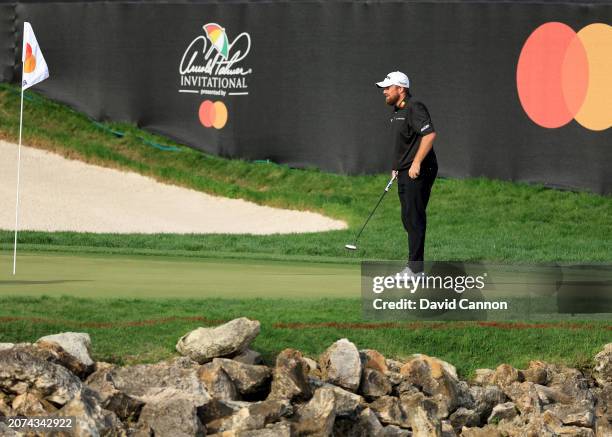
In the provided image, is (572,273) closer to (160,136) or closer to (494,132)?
(494,132)

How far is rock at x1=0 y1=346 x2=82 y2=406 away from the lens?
31.6ft

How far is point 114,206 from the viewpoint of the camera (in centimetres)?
2341

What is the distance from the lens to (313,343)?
37.8 ft

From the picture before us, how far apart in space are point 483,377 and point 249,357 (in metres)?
2.12

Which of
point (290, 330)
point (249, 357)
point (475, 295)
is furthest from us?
point (475, 295)

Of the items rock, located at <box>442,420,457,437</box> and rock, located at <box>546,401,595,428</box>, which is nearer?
rock, located at <box>442,420,457,437</box>

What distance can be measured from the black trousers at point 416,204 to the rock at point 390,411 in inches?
67.9

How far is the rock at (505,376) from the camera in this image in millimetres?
11734

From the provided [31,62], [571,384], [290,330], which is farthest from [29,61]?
[571,384]

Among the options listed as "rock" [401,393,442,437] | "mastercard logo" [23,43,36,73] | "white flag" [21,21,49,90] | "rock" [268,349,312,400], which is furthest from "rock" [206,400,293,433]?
"mastercard logo" [23,43,36,73]

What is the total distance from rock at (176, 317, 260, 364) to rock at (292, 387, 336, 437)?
76 cm

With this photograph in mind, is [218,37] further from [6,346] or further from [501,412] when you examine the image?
[6,346]

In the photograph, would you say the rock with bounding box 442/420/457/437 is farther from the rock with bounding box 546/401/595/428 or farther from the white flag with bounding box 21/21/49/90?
the white flag with bounding box 21/21/49/90

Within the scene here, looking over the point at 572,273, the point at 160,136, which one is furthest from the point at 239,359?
the point at 160,136
